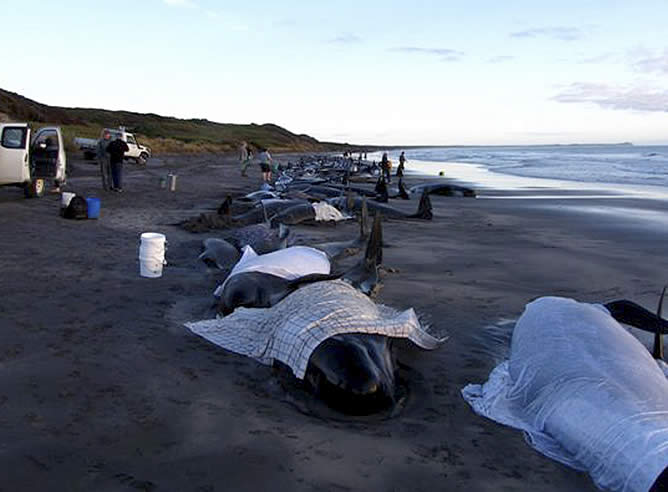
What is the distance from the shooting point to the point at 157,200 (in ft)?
65.8

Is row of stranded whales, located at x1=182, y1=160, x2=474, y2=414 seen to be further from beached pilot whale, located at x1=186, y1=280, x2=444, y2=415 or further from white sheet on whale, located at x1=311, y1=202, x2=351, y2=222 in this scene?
white sheet on whale, located at x1=311, y1=202, x2=351, y2=222

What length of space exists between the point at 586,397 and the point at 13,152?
1647 centimetres

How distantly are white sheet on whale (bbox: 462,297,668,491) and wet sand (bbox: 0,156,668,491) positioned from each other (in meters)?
0.19

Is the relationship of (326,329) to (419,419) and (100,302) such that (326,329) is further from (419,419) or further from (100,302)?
(100,302)

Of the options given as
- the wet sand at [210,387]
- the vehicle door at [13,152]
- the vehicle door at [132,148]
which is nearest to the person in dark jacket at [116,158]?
the vehicle door at [13,152]

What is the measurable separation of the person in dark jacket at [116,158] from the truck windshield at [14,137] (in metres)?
3.88

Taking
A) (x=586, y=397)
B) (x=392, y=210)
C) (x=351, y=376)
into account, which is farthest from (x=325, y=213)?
(x=586, y=397)

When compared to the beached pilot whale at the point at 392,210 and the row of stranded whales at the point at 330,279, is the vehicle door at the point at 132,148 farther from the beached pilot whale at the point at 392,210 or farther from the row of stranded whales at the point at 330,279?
the row of stranded whales at the point at 330,279

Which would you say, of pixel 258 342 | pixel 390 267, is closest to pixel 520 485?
pixel 258 342

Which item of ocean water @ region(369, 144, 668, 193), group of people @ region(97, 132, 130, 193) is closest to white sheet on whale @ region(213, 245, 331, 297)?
group of people @ region(97, 132, 130, 193)

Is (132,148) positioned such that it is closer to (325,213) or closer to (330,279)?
(325,213)

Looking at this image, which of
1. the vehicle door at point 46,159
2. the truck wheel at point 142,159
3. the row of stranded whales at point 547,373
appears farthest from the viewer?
the truck wheel at point 142,159

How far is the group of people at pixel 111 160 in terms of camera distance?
20047mm

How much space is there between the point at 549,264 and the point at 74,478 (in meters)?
9.76
